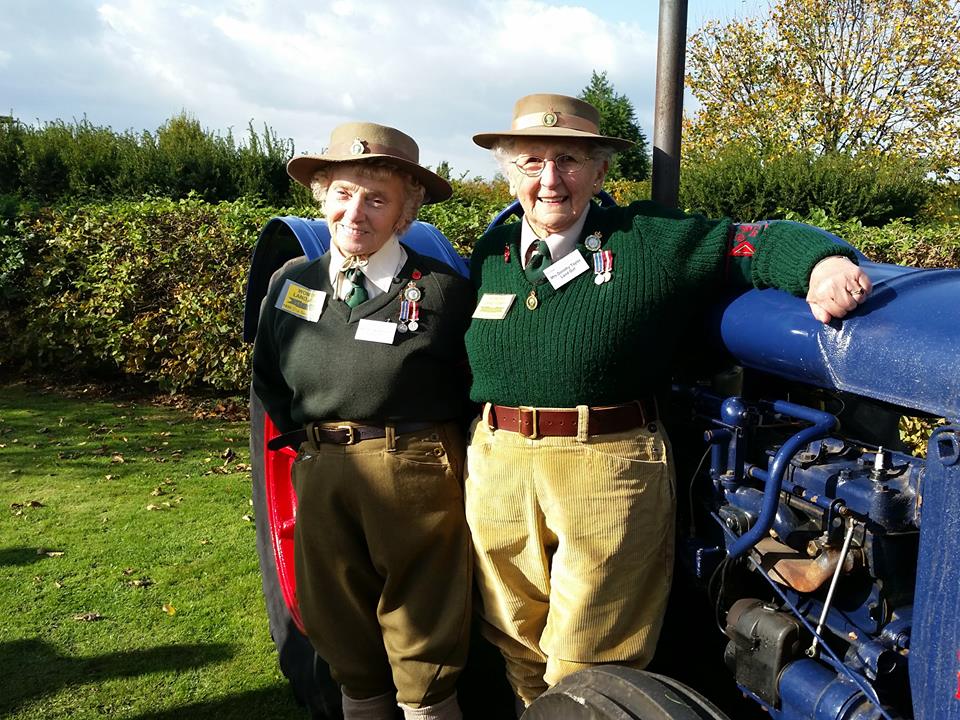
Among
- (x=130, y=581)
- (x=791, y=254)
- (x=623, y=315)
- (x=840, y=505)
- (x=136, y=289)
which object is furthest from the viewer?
(x=136, y=289)

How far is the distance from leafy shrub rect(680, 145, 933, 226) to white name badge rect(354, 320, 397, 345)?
29.0 ft

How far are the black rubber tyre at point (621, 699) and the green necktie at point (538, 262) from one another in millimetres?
915

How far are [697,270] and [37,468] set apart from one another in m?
4.81

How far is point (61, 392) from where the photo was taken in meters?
7.53

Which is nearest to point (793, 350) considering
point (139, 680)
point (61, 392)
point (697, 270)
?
point (697, 270)

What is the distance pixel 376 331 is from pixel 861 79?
16.2 metres

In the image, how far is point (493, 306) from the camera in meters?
2.05

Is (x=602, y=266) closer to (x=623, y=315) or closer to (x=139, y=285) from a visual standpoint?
(x=623, y=315)

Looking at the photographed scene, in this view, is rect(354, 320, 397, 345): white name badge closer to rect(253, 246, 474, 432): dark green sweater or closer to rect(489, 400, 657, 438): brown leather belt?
rect(253, 246, 474, 432): dark green sweater

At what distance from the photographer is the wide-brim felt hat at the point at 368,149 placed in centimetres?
215

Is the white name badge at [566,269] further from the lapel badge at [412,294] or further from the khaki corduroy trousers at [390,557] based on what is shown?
the khaki corduroy trousers at [390,557]

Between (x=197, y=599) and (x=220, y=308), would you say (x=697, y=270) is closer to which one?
(x=197, y=599)

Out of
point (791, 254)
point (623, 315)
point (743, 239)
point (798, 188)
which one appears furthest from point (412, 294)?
point (798, 188)


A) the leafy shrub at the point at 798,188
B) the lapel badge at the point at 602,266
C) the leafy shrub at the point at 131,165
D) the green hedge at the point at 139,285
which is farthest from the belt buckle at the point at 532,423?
the leafy shrub at the point at 131,165
